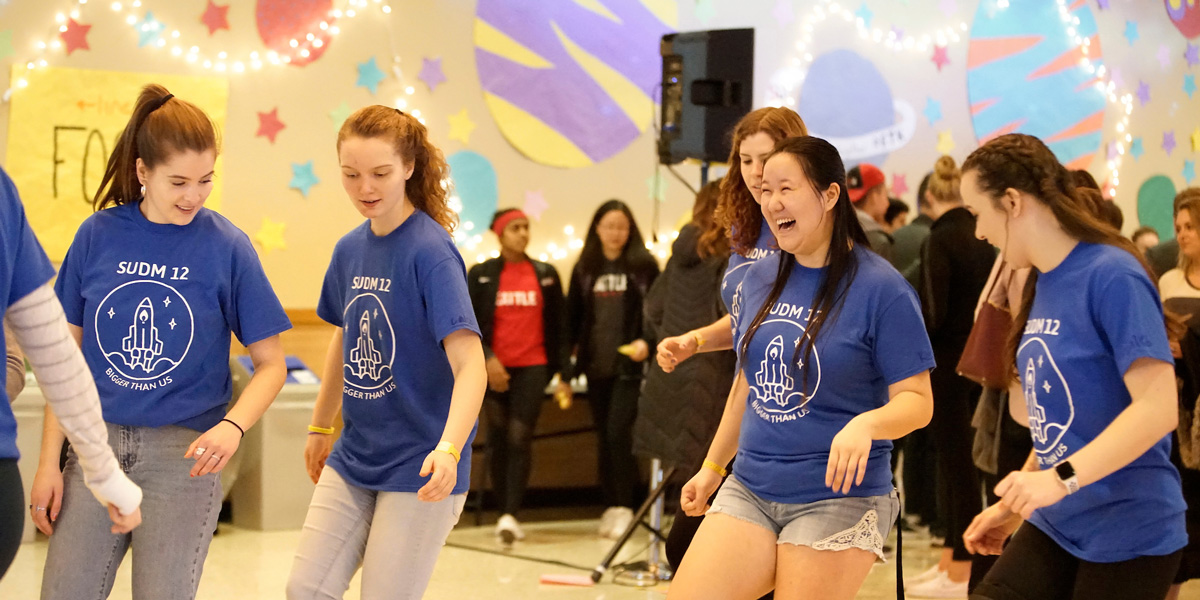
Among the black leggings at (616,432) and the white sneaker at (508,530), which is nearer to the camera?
the white sneaker at (508,530)

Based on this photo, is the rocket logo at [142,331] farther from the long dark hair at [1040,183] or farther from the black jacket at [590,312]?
the black jacket at [590,312]

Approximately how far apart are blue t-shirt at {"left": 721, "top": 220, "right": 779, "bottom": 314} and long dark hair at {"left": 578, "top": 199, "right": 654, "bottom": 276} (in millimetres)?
2965

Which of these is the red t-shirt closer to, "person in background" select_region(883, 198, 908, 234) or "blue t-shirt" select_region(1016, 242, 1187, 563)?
"person in background" select_region(883, 198, 908, 234)

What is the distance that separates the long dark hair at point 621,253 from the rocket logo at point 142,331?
376 centimetres

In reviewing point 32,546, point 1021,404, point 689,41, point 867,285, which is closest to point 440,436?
point 867,285

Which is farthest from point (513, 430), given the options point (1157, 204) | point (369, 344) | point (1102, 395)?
point (1157, 204)

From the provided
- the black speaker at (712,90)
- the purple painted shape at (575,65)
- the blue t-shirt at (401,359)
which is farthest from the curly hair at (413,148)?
the purple painted shape at (575,65)

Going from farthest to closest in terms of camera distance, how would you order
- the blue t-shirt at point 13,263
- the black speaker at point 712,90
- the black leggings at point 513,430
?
the black leggings at point 513,430
the black speaker at point 712,90
the blue t-shirt at point 13,263

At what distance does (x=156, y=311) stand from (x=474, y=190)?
179 inches

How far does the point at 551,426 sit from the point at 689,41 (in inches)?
93.0

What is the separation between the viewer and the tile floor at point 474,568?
4.43 meters

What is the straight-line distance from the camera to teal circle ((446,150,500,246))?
668 centimetres

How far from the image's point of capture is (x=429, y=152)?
2469 mm

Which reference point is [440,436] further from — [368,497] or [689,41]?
[689,41]
